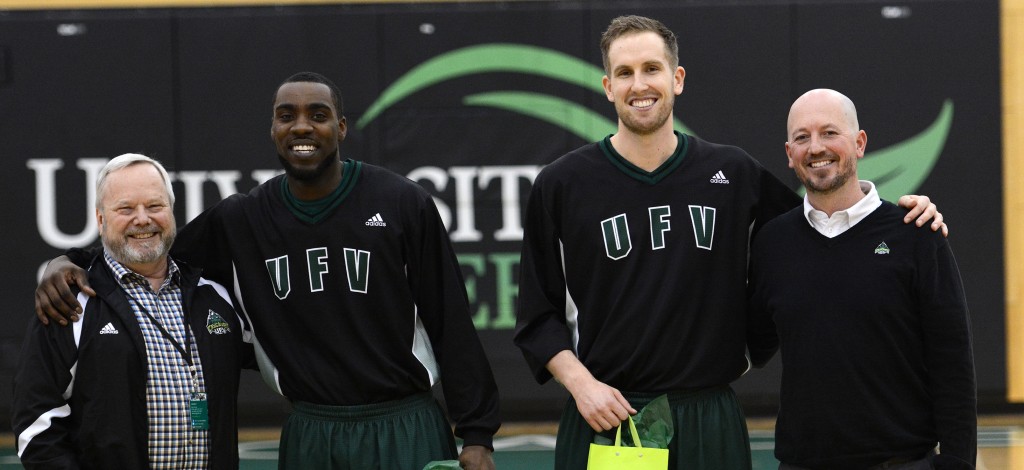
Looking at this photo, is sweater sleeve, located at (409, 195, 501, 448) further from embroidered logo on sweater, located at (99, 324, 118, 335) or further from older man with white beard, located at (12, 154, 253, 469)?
embroidered logo on sweater, located at (99, 324, 118, 335)

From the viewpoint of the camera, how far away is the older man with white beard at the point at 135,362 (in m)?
2.86

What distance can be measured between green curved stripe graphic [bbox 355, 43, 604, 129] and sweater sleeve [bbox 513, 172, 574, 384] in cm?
341

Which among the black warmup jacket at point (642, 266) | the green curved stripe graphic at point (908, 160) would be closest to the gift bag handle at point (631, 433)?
the black warmup jacket at point (642, 266)

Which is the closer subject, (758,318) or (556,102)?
(758,318)

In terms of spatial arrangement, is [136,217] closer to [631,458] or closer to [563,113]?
[631,458]

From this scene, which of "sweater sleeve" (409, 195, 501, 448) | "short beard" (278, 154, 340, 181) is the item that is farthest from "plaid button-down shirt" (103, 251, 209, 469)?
"sweater sleeve" (409, 195, 501, 448)

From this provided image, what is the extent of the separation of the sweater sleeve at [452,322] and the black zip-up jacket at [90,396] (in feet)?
2.09

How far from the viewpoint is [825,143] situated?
2977mm

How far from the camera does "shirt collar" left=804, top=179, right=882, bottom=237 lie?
2.96 metres

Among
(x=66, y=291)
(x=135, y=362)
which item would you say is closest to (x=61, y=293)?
(x=66, y=291)

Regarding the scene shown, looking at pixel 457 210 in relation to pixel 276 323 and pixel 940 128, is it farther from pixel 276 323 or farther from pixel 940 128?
pixel 276 323

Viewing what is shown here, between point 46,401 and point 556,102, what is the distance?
4115 mm

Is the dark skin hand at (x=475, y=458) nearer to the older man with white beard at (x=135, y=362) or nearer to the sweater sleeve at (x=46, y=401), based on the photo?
the older man with white beard at (x=135, y=362)

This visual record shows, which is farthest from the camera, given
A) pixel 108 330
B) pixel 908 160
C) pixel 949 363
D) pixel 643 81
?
pixel 908 160
